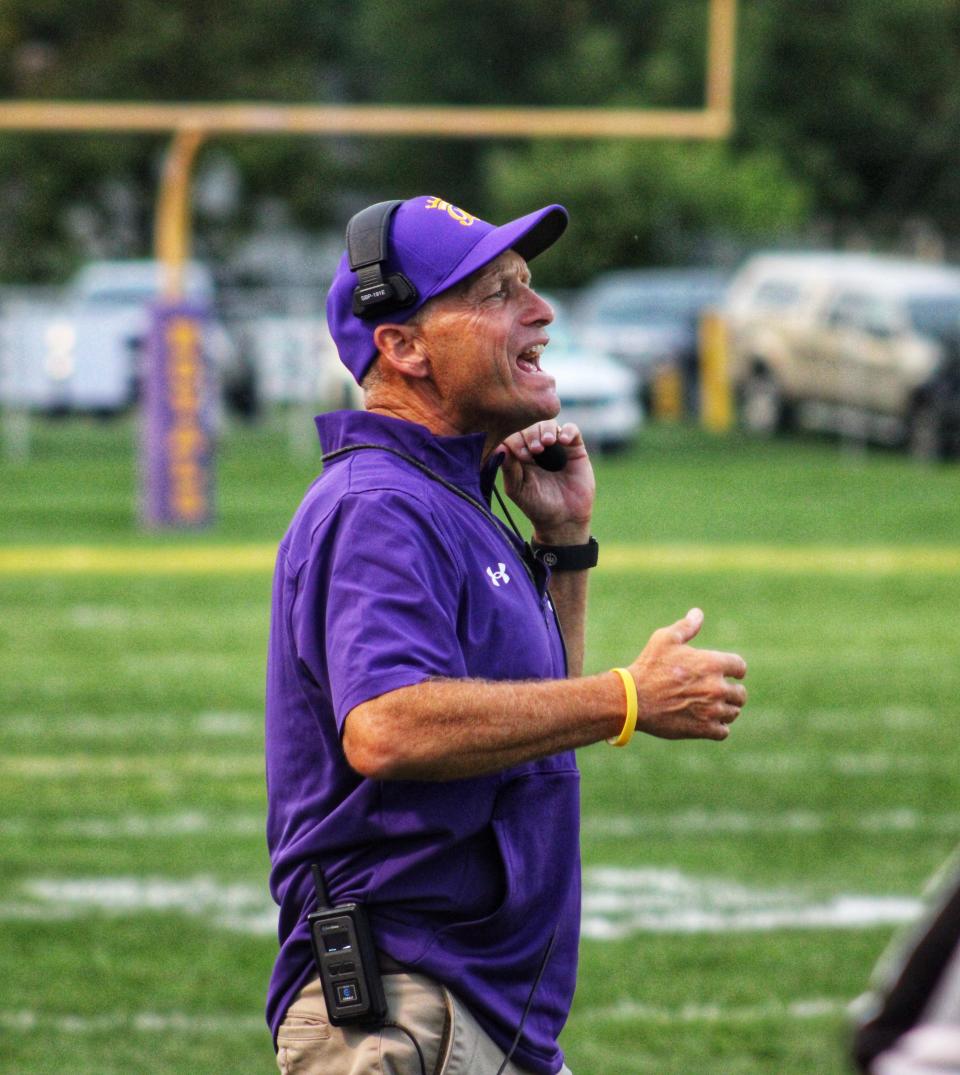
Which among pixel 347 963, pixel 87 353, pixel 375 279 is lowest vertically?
pixel 87 353

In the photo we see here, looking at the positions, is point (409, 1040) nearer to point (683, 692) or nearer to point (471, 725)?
point (471, 725)

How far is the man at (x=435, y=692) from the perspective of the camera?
2777mm

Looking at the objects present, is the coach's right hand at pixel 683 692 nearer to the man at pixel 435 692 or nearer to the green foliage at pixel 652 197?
the man at pixel 435 692

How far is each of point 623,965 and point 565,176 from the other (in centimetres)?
2186

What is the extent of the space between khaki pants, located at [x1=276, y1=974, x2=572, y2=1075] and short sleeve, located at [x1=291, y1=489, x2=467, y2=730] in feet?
1.33

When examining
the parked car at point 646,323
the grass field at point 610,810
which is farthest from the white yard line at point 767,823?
the parked car at point 646,323

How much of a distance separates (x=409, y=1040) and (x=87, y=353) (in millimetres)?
24781

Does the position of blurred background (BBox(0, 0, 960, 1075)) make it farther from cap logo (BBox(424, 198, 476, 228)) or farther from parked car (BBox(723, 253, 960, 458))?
cap logo (BBox(424, 198, 476, 228))

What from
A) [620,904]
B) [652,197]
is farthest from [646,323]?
[620,904]

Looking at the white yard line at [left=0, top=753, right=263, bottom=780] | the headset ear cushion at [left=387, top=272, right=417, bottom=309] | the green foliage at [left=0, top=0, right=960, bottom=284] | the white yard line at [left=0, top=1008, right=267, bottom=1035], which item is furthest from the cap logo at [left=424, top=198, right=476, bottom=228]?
the green foliage at [left=0, top=0, right=960, bottom=284]

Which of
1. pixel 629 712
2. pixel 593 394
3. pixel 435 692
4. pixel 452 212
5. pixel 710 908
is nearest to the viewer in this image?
pixel 435 692

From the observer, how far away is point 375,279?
2.99 m

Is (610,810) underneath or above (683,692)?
underneath

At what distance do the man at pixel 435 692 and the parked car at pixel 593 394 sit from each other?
2013 centimetres
